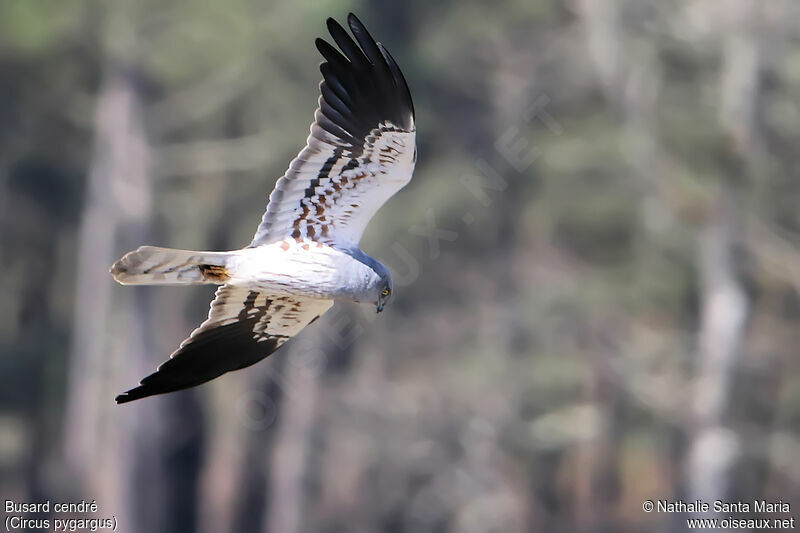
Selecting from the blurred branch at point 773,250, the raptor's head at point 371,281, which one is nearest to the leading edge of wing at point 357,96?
the raptor's head at point 371,281

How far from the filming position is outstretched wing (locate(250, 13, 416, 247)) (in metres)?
6.51

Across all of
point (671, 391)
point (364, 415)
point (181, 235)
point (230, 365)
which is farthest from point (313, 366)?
point (230, 365)

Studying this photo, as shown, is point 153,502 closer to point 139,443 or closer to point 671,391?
point 139,443

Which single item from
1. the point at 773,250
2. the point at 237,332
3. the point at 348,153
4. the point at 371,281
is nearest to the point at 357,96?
the point at 348,153

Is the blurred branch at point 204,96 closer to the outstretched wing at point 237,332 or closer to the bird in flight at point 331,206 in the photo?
the outstretched wing at point 237,332

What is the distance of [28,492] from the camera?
79.0ft

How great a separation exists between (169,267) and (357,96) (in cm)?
121

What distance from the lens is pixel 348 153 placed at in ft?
21.9

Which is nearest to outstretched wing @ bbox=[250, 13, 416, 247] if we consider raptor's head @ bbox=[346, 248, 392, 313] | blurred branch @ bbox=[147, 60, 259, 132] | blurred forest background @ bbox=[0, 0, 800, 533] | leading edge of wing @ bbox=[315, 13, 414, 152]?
leading edge of wing @ bbox=[315, 13, 414, 152]

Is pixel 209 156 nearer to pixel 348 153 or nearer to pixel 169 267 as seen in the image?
pixel 348 153

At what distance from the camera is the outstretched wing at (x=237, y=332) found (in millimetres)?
7016

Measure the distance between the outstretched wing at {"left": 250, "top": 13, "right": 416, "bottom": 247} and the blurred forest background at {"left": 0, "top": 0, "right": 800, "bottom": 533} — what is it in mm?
11156

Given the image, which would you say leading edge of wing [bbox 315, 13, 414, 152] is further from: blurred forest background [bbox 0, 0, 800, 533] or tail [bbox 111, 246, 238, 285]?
blurred forest background [bbox 0, 0, 800, 533]

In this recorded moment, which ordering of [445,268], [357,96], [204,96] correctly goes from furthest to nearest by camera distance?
[445,268], [204,96], [357,96]
